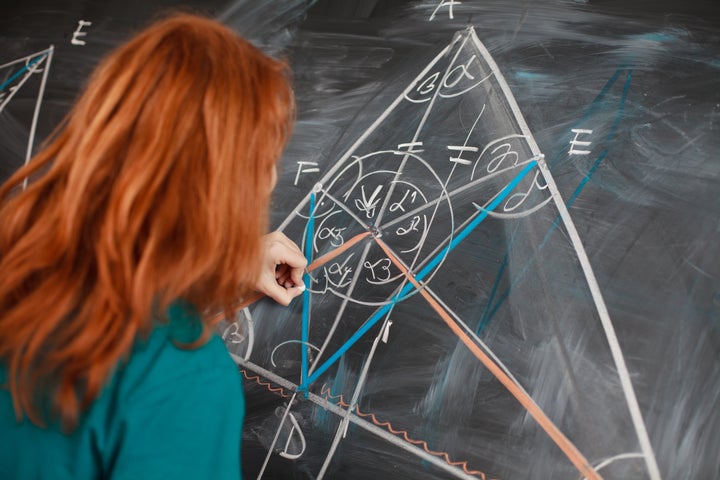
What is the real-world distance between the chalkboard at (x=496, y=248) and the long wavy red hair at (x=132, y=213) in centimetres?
36

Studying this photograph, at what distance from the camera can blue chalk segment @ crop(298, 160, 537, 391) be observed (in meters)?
0.88

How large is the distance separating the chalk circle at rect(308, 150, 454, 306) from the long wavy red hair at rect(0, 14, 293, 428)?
349mm

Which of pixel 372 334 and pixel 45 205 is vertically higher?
pixel 45 205

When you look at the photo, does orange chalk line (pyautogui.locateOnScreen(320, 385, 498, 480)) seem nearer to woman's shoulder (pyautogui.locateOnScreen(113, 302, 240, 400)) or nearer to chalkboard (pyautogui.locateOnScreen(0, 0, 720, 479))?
chalkboard (pyautogui.locateOnScreen(0, 0, 720, 479))

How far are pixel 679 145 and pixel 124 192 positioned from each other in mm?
671

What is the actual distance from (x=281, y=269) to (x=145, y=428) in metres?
0.50

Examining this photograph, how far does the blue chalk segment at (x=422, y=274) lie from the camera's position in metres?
0.88

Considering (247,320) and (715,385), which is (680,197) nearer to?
(715,385)

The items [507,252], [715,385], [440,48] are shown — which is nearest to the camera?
[715,385]

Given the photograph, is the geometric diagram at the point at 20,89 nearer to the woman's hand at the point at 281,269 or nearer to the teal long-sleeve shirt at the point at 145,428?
the woman's hand at the point at 281,269

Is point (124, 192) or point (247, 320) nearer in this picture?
point (124, 192)

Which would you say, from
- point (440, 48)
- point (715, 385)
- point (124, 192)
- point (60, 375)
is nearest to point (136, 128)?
point (124, 192)

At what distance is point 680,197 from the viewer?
78 cm

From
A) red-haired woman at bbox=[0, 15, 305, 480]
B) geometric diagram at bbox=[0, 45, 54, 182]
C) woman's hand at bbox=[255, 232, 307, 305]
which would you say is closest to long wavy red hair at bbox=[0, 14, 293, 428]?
red-haired woman at bbox=[0, 15, 305, 480]
